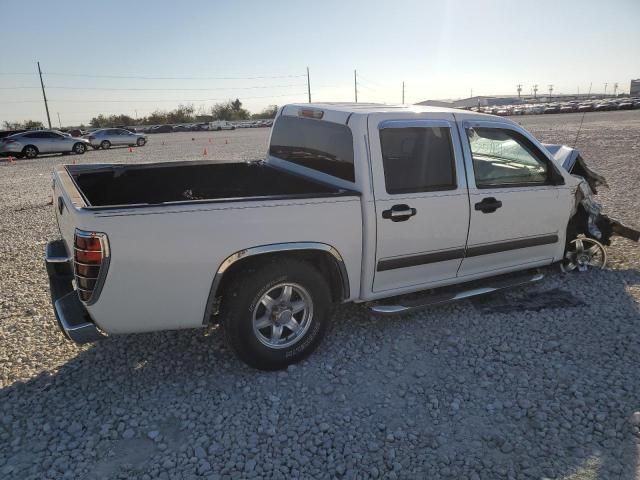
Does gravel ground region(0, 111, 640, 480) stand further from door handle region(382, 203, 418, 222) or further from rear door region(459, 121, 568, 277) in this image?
door handle region(382, 203, 418, 222)

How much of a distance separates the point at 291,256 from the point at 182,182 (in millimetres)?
1963

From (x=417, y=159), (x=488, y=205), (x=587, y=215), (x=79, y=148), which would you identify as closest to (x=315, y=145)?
(x=417, y=159)

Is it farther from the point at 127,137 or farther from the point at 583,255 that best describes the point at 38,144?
the point at 583,255

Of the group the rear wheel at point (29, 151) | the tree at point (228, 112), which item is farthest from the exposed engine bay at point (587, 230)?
the tree at point (228, 112)

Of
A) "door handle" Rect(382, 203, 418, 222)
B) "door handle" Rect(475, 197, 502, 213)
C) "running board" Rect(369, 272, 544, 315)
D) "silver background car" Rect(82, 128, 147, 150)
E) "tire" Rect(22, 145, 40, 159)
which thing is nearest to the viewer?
"door handle" Rect(382, 203, 418, 222)

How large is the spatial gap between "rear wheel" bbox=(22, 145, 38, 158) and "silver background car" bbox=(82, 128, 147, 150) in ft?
16.3

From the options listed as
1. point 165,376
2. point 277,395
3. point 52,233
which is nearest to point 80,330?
point 165,376

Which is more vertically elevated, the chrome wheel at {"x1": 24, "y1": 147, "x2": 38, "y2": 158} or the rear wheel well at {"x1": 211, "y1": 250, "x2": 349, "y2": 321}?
the rear wheel well at {"x1": 211, "y1": 250, "x2": 349, "y2": 321}

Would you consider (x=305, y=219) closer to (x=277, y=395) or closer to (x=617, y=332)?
(x=277, y=395)

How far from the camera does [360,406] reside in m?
3.25

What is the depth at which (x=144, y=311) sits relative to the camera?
10.2 ft

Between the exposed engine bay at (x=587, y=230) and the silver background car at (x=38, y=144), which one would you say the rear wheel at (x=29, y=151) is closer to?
the silver background car at (x=38, y=144)

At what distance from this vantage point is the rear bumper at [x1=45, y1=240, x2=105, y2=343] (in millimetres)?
3055

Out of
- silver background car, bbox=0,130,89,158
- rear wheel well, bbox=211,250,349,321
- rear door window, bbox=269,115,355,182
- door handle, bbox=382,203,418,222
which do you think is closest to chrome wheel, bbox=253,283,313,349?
rear wheel well, bbox=211,250,349,321
